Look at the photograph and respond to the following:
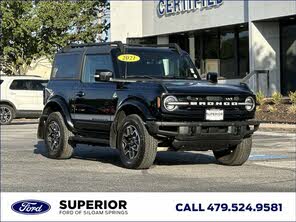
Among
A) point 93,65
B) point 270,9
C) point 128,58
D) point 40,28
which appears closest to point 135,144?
point 128,58

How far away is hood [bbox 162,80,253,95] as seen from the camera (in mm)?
9047

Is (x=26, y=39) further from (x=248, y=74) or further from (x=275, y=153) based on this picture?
(x=275, y=153)

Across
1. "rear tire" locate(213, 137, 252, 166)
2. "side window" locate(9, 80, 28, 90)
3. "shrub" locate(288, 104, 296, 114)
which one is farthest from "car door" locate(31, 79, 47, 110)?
"rear tire" locate(213, 137, 252, 166)

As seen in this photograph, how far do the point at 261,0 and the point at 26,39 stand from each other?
1450 cm

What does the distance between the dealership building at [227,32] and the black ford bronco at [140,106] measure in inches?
631

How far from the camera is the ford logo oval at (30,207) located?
12.4ft

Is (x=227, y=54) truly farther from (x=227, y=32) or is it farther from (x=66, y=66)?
(x=66, y=66)

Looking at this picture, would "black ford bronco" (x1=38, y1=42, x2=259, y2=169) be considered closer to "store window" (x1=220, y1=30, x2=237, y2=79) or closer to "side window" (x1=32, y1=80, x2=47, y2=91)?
"side window" (x1=32, y1=80, x2=47, y2=91)

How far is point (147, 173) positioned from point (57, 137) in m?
2.40

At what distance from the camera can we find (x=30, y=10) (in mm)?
34562

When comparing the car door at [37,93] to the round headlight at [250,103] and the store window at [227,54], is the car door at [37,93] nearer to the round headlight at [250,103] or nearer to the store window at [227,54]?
the store window at [227,54]

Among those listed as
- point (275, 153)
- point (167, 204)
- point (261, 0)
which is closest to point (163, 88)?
point (275, 153)

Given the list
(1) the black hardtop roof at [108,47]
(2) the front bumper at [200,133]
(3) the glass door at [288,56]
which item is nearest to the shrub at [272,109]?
(3) the glass door at [288,56]

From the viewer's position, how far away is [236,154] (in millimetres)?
10102
